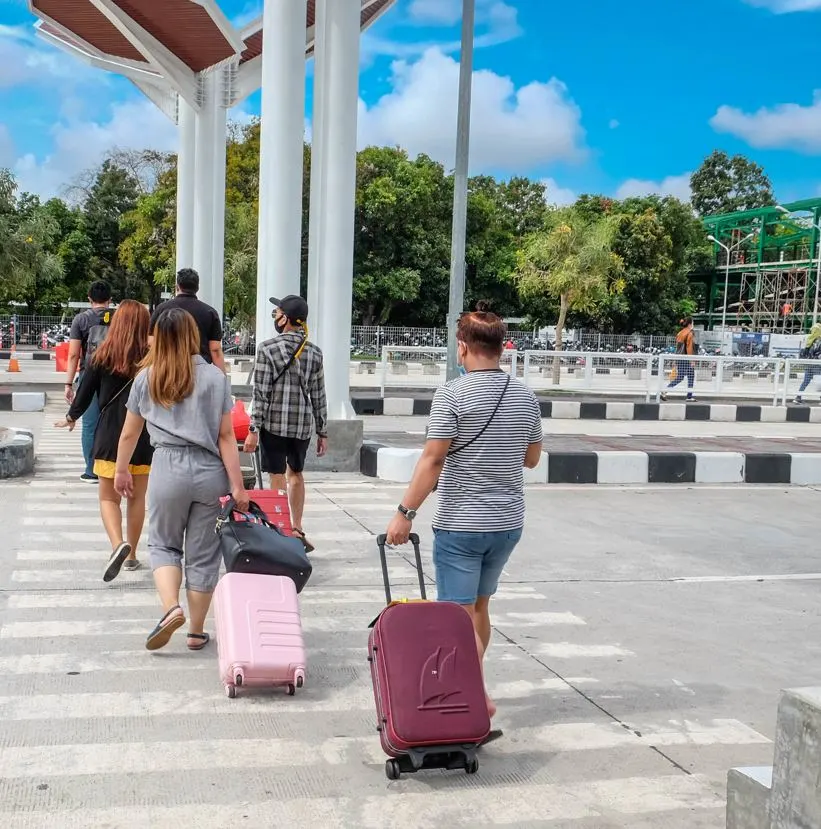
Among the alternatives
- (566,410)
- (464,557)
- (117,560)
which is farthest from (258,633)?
(566,410)

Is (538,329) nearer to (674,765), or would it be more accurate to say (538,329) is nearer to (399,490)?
(399,490)

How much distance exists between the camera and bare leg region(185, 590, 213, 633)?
495 cm

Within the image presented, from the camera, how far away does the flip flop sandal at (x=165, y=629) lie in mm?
4727

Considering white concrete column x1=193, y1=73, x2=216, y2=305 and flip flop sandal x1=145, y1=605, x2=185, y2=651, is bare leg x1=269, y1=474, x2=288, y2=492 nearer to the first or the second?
flip flop sandal x1=145, y1=605, x2=185, y2=651

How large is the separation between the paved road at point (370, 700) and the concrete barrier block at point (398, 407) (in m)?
11.3

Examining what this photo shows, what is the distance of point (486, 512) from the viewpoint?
399cm

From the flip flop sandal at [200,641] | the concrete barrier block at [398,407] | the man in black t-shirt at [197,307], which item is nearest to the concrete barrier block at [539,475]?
the man in black t-shirt at [197,307]

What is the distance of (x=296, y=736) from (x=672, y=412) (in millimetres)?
17283

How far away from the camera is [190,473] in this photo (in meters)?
4.80

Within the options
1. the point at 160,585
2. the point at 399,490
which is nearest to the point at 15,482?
the point at 399,490

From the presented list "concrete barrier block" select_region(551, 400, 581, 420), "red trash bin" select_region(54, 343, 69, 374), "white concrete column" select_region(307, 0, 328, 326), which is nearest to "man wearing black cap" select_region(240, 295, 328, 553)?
"white concrete column" select_region(307, 0, 328, 326)

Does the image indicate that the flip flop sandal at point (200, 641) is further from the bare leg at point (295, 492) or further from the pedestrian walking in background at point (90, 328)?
the pedestrian walking in background at point (90, 328)

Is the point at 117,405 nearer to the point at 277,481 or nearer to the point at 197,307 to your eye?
the point at 277,481

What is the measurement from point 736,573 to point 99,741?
Result: 15.7 ft
